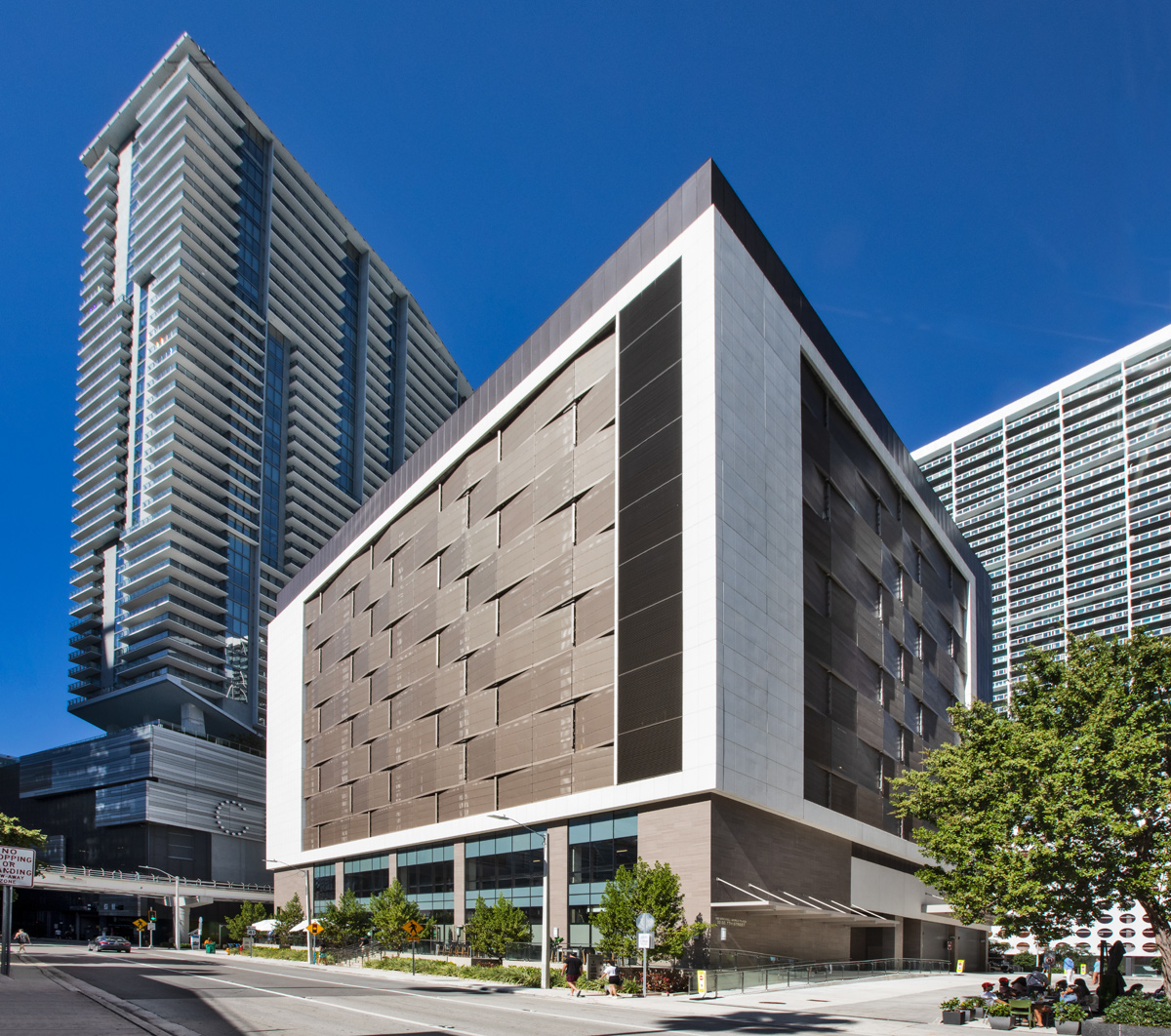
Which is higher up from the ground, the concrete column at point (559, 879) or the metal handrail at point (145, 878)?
the concrete column at point (559, 879)

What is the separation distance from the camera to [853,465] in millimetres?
67125

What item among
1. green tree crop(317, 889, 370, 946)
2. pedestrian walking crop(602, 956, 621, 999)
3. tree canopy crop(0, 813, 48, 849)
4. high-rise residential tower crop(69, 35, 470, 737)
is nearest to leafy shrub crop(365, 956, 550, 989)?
pedestrian walking crop(602, 956, 621, 999)

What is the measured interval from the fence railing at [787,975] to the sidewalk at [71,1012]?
2181 cm

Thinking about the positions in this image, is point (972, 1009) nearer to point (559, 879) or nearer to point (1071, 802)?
point (1071, 802)

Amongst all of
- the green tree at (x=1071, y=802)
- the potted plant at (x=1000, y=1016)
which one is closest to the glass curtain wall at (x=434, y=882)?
the green tree at (x=1071, y=802)

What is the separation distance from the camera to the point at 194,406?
14288 cm

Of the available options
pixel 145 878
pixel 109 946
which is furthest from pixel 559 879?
pixel 145 878

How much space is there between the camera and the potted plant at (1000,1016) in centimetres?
2936

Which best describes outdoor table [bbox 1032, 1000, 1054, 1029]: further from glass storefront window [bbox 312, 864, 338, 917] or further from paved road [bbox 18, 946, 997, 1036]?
glass storefront window [bbox 312, 864, 338, 917]

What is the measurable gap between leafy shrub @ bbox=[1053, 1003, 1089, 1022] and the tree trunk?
13.9 feet

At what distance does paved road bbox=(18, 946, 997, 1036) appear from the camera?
25.4 meters

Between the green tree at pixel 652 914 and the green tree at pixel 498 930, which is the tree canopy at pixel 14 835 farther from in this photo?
the green tree at pixel 652 914

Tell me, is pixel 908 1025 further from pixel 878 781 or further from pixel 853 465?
pixel 853 465

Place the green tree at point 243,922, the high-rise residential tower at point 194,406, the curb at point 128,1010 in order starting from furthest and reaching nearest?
the high-rise residential tower at point 194,406
the green tree at point 243,922
the curb at point 128,1010
